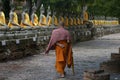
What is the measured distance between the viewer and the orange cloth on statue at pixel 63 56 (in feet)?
36.5

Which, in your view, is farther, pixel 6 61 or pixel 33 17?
pixel 33 17

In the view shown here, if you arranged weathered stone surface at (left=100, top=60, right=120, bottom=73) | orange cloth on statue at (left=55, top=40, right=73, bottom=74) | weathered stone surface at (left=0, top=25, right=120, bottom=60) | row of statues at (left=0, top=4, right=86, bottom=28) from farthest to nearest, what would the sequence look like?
1. row of statues at (left=0, top=4, right=86, bottom=28)
2. weathered stone surface at (left=0, top=25, right=120, bottom=60)
3. weathered stone surface at (left=100, top=60, right=120, bottom=73)
4. orange cloth on statue at (left=55, top=40, right=73, bottom=74)

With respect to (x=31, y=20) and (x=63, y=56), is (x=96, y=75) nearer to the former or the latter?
(x=63, y=56)

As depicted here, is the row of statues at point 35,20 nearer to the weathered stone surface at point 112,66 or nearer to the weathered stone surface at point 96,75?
the weathered stone surface at point 112,66

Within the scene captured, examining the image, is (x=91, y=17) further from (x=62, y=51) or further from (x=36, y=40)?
(x=62, y=51)

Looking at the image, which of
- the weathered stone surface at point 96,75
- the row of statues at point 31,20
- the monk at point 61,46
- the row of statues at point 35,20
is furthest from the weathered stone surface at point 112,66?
the row of statues at point 31,20

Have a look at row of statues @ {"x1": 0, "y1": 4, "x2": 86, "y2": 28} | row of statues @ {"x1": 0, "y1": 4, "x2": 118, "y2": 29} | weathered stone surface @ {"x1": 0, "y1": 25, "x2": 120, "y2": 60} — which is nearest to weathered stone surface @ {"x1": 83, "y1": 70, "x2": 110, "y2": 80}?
weathered stone surface @ {"x1": 0, "y1": 25, "x2": 120, "y2": 60}

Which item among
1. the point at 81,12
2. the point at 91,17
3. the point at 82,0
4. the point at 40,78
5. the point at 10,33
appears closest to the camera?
the point at 40,78

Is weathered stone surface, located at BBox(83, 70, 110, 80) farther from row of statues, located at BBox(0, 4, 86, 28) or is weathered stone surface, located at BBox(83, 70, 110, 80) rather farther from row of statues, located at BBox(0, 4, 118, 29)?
row of statues, located at BBox(0, 4, 86, 28)

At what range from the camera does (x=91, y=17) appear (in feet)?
168

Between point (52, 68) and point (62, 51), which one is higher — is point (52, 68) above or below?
below

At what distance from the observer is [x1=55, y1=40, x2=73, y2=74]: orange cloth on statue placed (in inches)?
438

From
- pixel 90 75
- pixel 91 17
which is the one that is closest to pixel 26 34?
pixel 90 75

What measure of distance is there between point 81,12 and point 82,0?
2435 millimetres
